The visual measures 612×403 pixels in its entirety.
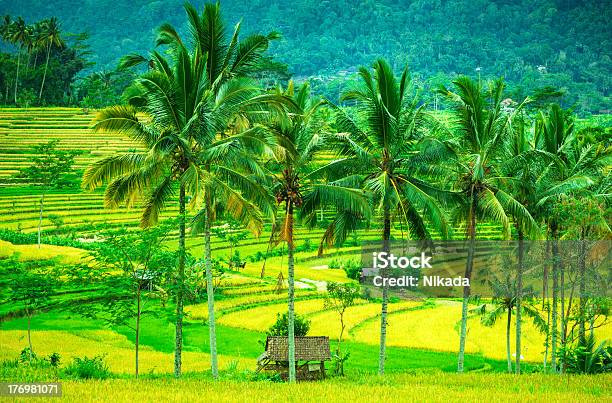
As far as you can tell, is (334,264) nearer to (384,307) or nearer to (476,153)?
(476,153)

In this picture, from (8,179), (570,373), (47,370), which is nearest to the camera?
(47,370)

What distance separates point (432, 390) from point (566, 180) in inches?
454

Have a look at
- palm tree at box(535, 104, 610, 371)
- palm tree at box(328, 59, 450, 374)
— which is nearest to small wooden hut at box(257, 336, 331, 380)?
palm tree at box(328, 59, 450, 374)

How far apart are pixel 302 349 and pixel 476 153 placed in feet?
31.1

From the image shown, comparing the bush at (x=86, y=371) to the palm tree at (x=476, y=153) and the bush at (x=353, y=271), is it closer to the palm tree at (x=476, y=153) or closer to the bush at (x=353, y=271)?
the palm tree at (x=476, y=153)

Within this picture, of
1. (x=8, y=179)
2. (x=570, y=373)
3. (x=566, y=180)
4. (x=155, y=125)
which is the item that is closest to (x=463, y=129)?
(x=566, y=180)

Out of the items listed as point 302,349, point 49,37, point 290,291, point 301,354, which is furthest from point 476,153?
point 49,37

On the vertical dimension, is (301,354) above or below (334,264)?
below

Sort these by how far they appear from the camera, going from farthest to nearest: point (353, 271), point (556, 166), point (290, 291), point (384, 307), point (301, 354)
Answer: point (353, 271)
point (556, 166)
point (301, 354)
point (384, 307)
point (290, 291)

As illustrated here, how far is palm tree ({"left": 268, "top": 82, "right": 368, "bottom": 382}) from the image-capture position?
25.6m

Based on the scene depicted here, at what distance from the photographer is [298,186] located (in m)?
26.4

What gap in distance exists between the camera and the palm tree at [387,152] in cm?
2700

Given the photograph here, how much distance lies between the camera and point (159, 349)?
3594cm

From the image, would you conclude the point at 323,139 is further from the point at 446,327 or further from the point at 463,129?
the point at 446,327
